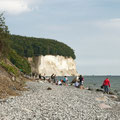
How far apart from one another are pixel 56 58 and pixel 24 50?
18079mm

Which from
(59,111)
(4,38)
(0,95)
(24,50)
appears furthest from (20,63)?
(24,50)

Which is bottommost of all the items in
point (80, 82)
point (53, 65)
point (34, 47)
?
point (80, 82)

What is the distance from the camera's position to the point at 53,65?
134 m

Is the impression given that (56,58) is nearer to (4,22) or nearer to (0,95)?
(4,22)

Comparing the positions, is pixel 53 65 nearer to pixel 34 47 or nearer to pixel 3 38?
pixel 34 47

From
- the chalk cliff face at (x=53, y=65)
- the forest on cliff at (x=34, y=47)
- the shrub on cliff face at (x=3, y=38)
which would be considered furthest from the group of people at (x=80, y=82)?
the forest on cliff at (x=34, y=47)

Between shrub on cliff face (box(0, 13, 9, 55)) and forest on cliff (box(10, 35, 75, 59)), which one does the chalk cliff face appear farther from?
shrub on cliff face (box(0, 13, 9, 55))

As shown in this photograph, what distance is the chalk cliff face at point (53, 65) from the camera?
12900cm

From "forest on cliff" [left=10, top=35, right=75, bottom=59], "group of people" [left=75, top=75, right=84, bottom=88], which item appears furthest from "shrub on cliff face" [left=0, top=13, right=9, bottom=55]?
"forest on cliff" [left=10, top=35, right=75, bottom=59]

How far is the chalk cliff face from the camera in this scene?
423 ft

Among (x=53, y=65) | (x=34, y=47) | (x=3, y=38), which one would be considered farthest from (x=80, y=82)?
(x=34, y=47)

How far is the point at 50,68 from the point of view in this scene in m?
132

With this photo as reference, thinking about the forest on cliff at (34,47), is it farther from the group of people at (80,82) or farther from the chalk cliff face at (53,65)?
the group of people at (80,82)

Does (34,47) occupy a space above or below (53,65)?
above
